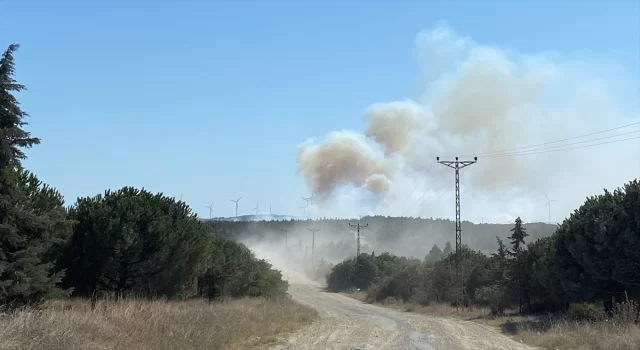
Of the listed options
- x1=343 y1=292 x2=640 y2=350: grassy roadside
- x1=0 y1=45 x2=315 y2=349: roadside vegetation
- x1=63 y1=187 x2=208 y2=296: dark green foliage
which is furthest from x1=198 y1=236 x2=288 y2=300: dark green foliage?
x1=343 y1=292 x2=640 y2=350: grassy roadside

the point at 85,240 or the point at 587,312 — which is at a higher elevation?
the point at 85,240

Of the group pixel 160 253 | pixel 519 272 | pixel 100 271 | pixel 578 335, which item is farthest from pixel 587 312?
pixel 100 271

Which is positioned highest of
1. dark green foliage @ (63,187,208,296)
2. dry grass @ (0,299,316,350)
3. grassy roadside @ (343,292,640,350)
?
→ dark green foliage @ (63,187,208,296)

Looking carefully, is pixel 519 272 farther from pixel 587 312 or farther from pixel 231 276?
pixel 231 276

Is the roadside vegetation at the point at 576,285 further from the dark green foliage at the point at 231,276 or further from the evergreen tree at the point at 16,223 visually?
the evergreen tree at the point at 16,223

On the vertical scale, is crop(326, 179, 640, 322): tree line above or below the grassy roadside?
above

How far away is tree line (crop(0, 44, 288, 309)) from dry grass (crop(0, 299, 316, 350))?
1432mm

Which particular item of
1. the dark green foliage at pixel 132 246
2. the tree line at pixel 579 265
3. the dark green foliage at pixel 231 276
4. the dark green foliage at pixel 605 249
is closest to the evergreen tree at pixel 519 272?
the tree line at pixel 579 265

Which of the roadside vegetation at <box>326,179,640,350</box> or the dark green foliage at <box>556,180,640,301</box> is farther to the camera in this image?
the dark green foliage at <box>556,180,640,301</box>

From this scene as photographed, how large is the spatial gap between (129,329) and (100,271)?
11500 mm

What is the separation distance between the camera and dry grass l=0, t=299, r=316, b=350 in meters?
10.8

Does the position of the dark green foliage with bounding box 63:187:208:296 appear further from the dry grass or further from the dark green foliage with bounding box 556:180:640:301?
the dark green foliage with bounding box 556:180:640:301

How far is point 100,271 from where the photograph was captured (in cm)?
2425

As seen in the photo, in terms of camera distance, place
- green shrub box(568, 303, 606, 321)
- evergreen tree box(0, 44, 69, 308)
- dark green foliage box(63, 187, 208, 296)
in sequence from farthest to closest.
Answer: dark green foliage box(63, 187, 208, 296)
green shrub box(568, 303, 606, 321)
evergreen tree box(0, 44, 69, 308)
